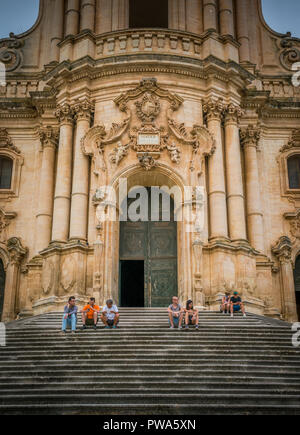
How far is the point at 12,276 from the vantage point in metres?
19.9

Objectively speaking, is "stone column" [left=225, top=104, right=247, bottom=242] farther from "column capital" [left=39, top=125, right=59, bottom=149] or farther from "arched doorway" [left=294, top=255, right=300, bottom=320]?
"column capital" [left=39, top=125, right=59, bottom=149]

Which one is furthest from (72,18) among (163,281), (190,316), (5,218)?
(190,316)

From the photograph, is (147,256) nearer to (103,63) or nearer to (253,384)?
(103,63)

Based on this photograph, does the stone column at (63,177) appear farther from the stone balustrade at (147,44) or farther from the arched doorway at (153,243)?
the stone balustrade at (147,44)

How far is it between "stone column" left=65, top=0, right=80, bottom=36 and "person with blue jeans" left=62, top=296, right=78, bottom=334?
510 inches

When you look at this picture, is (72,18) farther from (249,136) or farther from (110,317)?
(110,317)

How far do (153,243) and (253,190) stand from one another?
4.55 metres

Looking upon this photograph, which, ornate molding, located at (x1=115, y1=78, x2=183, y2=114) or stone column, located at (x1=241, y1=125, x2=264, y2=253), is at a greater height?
ornate molding, located at (x1=115, y1=78, x2=183, y2=114)

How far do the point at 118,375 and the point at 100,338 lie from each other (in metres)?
2.04

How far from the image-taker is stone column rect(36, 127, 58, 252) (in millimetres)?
19844

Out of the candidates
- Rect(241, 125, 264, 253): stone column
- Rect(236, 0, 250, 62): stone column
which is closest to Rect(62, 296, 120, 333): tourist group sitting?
Rect(241, 125, 264, 253): stone column

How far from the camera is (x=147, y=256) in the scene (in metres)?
19.7

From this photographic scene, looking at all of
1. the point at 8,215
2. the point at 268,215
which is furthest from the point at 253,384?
the point at 8,215
